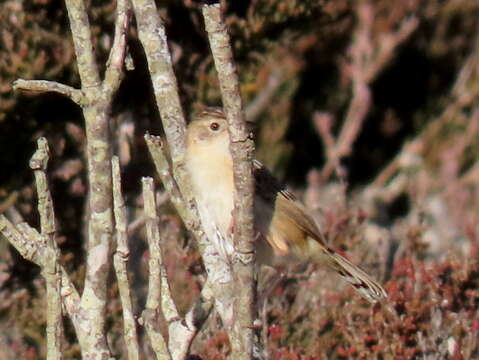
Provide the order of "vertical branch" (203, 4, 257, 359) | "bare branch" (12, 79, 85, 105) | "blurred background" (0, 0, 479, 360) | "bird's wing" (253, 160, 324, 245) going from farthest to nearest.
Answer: "blurred background" (0, 0, 479, 360) < "bird's wing" (253, 160, 324, 245) < "bare branch" (12, 79, 85, 105) < "vertical branch" (203, 4, 257, 359)

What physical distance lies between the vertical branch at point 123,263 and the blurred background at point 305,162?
1.38 meters

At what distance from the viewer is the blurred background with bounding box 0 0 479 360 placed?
18.9 feet

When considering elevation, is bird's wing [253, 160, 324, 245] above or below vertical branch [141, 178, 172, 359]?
below

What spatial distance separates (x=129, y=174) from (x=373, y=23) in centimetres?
409

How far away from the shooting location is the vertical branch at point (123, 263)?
377 centimetres

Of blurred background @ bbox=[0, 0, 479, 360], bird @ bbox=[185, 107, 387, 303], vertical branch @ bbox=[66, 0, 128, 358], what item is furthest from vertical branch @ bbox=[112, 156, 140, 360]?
blurred background @ bbox=[0, 0, 479, 360]

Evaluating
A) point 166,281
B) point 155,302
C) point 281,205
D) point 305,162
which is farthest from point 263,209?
point 305,162

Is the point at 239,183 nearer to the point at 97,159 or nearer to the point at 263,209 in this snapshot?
the point at 97,159

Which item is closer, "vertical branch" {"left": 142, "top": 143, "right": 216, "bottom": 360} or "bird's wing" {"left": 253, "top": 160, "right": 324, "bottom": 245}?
"vertical branch" {"left": 142, "top": 143, "right": 216, "bottom": 360}

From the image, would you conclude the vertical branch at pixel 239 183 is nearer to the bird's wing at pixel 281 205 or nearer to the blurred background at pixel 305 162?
the blurred background at pixel 305 162

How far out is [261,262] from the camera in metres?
5.71

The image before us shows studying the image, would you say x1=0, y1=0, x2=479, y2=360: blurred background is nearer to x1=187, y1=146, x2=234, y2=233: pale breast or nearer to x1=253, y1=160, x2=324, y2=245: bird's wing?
x1=253, y1=160, x2=324, y2=245: bird's wing

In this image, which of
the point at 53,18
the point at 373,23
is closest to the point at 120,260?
the point at 53,18

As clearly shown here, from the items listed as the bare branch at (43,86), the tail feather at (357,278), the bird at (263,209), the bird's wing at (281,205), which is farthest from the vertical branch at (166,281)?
the tail feather at (357,278)
